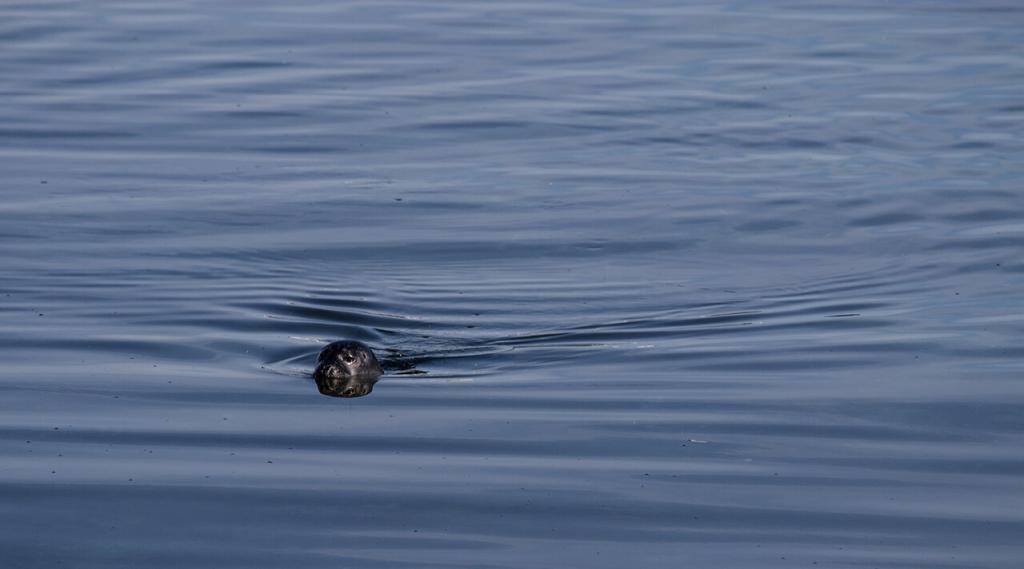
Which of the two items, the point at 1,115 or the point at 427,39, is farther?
the point at 427,39

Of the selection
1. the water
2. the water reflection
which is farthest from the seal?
the water

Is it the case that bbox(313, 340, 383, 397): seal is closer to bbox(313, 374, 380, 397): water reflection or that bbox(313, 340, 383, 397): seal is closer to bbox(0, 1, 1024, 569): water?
bbox(313, 374, 380, 397): water reflection

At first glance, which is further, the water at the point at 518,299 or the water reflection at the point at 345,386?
the water reflection at the point at 345,386

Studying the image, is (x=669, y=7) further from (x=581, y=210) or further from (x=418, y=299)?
(x=418, y=299)

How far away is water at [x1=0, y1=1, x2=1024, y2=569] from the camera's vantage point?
1098cm

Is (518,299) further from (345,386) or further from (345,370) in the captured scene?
(345,386)

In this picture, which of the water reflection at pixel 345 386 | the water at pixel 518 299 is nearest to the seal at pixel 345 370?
the water reflection at pixel 345 386

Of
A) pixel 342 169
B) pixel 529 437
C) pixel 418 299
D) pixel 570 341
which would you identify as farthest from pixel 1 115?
pixel 529 437

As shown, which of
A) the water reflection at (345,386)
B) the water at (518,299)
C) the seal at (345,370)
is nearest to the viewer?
the water at (518,299)

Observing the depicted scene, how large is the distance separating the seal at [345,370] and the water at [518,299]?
0.12 meters

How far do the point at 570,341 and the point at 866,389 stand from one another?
257 centimetres

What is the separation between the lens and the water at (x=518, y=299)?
36.0 ft

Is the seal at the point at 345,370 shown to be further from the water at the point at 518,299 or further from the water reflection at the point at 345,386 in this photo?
the water at the point at 518,299

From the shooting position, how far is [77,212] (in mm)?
18562
